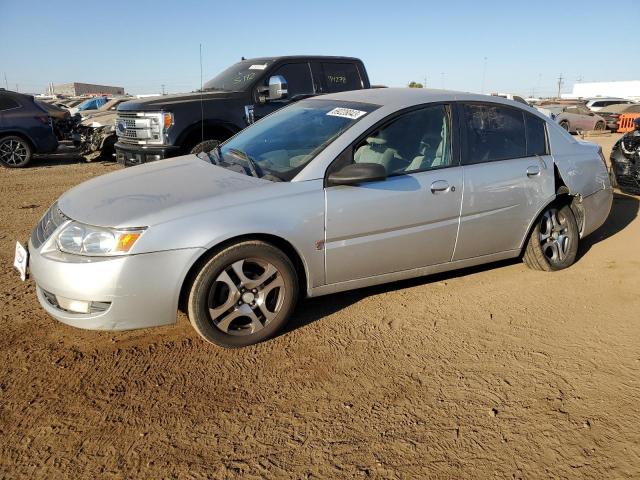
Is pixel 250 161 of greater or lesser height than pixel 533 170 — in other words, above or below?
above

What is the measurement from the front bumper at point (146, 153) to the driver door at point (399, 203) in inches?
166

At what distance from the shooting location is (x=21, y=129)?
10844mm

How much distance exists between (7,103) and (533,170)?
35.1ft

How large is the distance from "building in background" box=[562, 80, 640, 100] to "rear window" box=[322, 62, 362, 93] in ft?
241

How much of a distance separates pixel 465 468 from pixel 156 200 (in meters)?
2.29

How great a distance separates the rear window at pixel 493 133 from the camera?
13.7 feet

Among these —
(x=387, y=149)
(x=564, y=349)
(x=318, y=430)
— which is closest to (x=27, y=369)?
(x=318, y=430)

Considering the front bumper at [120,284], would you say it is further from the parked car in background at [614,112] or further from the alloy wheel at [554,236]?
the parked car in background at [614,112]

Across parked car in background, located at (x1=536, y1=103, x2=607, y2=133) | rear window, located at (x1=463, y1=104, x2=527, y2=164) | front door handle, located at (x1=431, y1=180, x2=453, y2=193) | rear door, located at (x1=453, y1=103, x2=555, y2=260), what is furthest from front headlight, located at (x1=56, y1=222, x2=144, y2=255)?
parked car in background, located at (x1=536, y1=103, x2=607, y2=133)

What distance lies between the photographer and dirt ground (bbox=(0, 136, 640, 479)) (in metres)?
2.40

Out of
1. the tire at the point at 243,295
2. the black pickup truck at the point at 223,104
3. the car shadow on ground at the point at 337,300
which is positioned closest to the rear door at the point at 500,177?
the car shadow on ground at the point at 337,300

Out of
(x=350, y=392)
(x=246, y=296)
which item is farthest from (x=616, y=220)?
(x=246, y=296)

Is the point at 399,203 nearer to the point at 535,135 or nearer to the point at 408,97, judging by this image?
the point at 408,97

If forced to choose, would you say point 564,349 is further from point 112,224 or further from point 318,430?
point 112,224
